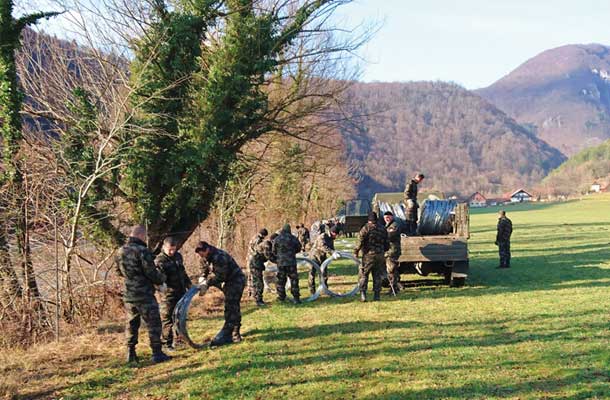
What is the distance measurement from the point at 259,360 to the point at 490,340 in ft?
11.6

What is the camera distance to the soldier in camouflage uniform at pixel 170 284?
9.44 metres

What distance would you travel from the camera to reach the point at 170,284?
958 cm

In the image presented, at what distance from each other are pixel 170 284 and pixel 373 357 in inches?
138

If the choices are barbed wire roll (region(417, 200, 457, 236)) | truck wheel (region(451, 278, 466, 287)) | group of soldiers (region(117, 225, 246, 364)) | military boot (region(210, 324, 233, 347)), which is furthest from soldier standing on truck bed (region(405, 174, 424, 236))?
military boot (region(210, 324, 233, 347))

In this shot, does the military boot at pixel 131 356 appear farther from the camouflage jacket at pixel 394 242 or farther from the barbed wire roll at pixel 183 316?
the camouflage jacket at pixel 394 242

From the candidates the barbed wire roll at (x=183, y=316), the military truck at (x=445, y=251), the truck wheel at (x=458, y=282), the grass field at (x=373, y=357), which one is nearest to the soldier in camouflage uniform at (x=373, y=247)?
the grass field at (x=373, y=357)

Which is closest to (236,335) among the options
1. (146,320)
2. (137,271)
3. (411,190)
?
(146,320)

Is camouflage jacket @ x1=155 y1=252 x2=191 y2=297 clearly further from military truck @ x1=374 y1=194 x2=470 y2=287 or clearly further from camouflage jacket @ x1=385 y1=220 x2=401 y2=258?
military truck @ x1=374 y1=194 x2=470 y2=287

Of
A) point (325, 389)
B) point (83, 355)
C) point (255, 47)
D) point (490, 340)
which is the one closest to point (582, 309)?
point (490, 340)

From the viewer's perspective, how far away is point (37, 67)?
14750 millimetres

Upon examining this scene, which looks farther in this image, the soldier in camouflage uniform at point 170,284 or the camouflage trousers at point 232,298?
the camouflage trousers at point 232,298

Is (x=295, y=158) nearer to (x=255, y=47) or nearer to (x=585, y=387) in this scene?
(x=255, y=47)

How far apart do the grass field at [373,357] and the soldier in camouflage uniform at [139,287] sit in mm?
385

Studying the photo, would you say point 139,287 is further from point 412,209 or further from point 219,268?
point 412,209
